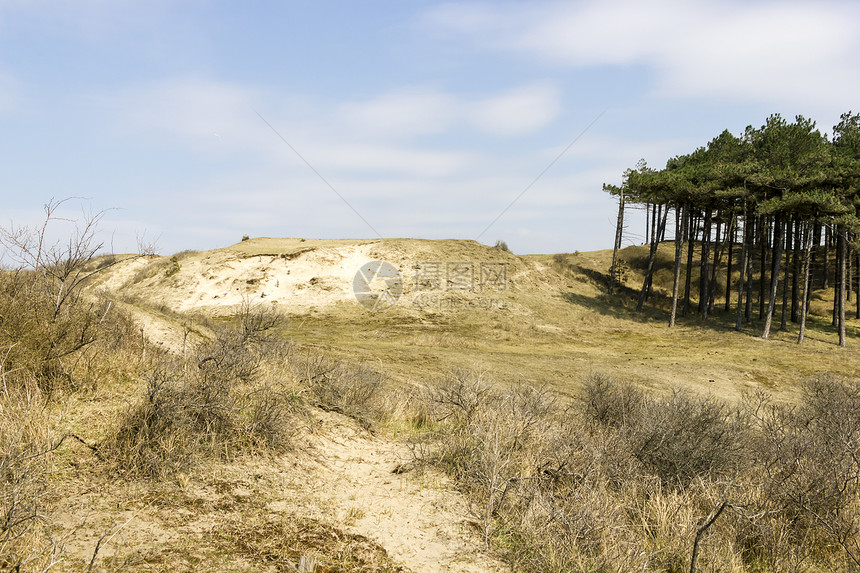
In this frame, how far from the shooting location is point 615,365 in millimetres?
19828

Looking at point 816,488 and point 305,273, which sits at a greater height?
point 305,273

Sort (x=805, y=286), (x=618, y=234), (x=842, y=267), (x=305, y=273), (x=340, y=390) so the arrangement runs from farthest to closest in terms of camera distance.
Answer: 1. (x=618, y=234)
2. (x=305, y=273)
3. (x=805, y=286)
4. (x=842, y=267)
5. (x=340, y=390)

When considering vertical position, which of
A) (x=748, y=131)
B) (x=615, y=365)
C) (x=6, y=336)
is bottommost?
(x=615, y=365)

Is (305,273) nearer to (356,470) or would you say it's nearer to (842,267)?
(356,470)

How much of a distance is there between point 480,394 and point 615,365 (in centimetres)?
1295

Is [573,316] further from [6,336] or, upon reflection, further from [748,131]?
[6,336]

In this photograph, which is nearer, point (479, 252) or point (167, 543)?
point (167, 543)

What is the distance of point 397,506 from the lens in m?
5.71

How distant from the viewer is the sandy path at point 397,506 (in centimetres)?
480

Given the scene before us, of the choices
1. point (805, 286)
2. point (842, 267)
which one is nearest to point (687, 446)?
point (805, 286)

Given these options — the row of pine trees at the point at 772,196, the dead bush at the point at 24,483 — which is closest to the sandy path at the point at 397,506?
the dead bush at the point at 24,483

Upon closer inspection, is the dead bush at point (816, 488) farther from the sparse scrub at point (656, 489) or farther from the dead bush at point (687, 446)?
the dead bush at point (687, 446)

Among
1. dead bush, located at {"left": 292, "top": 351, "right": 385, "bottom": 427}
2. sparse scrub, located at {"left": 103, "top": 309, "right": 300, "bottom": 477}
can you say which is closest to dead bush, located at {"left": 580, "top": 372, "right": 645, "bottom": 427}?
dead bush, located at {"left": 292, "top": 351, "right": 385, "bottom": 427}

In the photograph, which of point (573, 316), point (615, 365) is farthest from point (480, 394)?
point (573, 316)
